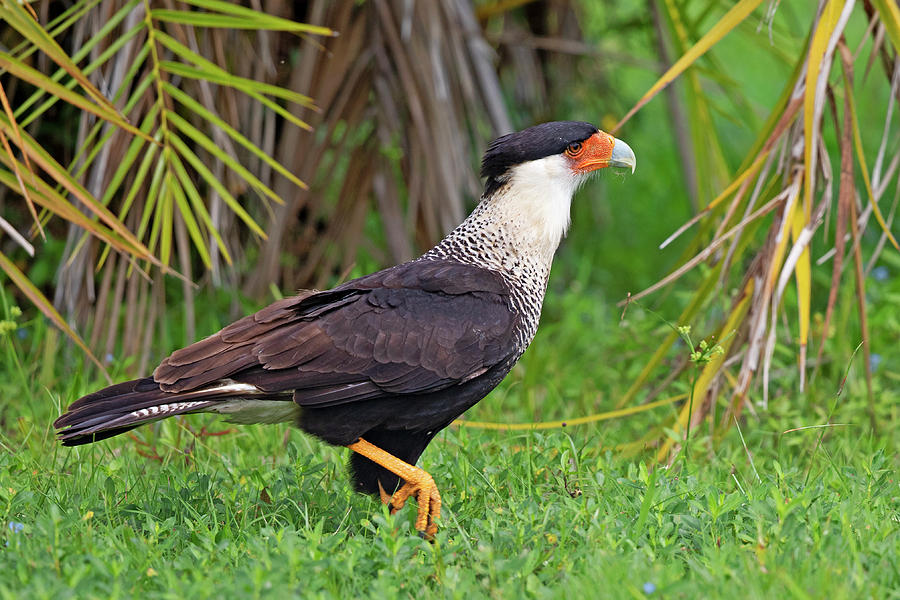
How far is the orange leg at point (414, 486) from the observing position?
3.17 meters

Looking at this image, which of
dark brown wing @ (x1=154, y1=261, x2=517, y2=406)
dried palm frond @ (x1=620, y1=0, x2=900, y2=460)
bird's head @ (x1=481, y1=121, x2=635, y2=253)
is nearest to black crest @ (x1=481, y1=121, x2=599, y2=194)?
bird's head @ (x1=481, y1=121, x2=635, y2=253)

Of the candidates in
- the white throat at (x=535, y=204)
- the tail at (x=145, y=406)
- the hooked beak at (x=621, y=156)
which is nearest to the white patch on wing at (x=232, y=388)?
the tail at (x=145, y=406)

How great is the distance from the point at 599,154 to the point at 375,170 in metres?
1.78

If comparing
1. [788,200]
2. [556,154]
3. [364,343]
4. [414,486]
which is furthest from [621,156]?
[414,486]

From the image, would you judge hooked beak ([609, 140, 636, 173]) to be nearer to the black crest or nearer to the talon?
the black crest

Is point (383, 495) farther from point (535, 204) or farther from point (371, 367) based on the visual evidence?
point (535, 204)

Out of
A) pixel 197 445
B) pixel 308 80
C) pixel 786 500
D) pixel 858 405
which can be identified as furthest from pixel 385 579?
pixel 308 80

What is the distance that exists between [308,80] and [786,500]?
289cm

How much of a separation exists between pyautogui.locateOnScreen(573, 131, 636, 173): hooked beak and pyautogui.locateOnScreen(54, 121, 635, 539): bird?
320 millimetres

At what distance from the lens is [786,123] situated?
3.66m

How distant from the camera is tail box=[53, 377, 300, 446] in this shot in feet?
9.86

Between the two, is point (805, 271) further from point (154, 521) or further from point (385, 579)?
point (154, 521)

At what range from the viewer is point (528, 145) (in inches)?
142

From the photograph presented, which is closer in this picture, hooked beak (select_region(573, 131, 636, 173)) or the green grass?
the green grass
